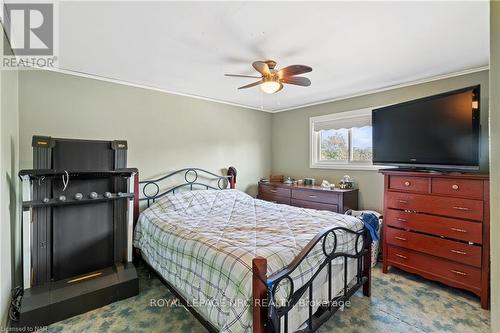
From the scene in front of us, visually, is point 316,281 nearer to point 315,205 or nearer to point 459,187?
point 459,187

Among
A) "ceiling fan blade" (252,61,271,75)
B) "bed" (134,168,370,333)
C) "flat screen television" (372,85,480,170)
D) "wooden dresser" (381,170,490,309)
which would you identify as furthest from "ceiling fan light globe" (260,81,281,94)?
"wooden dresser" (381,170,490,309)

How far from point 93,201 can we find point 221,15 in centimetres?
227

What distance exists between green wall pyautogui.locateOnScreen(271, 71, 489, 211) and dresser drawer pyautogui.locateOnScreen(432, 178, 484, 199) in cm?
51

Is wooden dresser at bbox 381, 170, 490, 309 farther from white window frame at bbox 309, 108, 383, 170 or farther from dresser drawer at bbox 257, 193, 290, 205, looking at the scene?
dresser drawer at bbox 257, 193, 290, 205

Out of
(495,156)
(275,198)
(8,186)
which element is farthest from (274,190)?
(495,156)

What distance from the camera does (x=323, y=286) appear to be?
197cm

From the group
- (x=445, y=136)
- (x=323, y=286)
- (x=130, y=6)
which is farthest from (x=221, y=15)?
(x=445, y=136)

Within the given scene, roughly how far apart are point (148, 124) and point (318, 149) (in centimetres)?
294

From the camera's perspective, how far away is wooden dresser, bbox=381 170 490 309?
92.3 inches

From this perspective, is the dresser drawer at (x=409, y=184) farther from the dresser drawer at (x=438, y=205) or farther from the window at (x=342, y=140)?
the window at (x=342, y=140)

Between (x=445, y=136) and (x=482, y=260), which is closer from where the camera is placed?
(x=482, y=260)

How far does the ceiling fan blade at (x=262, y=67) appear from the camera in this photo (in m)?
2.20

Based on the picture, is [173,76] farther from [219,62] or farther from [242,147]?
[242,147]

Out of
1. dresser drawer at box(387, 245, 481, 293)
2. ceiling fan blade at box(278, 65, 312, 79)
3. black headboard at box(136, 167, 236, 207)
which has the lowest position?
dresser drawer at box(387, 245, 481, 293)
